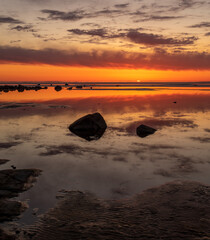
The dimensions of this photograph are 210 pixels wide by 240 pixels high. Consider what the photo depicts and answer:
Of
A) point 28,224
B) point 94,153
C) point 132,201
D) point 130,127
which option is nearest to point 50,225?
point 28,224

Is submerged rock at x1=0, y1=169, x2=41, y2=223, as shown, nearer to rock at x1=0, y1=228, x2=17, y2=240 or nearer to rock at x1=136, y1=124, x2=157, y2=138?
rock at x1=0, y1=228, x2=17, y2=240

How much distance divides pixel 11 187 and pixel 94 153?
469 cm

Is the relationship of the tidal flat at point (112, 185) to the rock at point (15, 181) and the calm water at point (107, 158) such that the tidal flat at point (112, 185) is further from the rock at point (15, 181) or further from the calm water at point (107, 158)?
the rock at point (15, 181)

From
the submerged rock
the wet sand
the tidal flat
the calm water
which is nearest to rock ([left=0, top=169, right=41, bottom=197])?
the submerged rock

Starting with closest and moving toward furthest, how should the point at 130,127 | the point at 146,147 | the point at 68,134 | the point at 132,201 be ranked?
1. the point at 132,201
2. the point at 146,147
3. the point at 68,134
4. the point at 130,127

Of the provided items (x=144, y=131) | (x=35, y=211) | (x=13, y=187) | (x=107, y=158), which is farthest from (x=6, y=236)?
(x=144, y=131)

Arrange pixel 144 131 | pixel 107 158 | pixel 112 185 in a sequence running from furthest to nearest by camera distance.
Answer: pixel 144 131, pixel 107 158, pixel 112 185

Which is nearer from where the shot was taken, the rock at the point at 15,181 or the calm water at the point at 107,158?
the rock at the point at 15,181

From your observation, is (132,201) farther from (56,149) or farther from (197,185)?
(56,149)

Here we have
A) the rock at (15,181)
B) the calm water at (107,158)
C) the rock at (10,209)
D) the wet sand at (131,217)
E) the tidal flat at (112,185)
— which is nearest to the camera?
the wet sand at (131,217)

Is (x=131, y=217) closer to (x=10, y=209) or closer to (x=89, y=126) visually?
(x=10, y=209)

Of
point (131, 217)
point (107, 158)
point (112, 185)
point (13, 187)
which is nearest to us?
point (131, 217)

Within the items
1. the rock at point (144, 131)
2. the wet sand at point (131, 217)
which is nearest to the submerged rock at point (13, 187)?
the wet sand at point (131, 217)

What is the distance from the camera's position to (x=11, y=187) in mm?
7953
